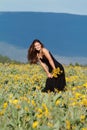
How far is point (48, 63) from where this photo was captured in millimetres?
14828

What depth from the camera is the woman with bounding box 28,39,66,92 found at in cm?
1419

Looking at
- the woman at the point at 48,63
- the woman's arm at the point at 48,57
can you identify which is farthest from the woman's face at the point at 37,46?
the woman's arm at the point at 48,57

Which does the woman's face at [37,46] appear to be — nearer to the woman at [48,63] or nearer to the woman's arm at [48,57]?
the woman at [48,63]

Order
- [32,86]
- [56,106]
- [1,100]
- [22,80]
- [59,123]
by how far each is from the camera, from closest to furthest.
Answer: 1. [59,123]
2. [56,106]
3. [1,100]
4. [32,86]
5. [22,80]

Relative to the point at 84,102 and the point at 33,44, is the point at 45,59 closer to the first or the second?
the point at 33,44

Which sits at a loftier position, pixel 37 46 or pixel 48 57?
pixel 37 46

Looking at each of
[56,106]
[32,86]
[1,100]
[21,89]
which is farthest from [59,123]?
[32,86]

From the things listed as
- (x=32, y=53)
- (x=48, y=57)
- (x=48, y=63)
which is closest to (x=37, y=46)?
(x=32, y=53)

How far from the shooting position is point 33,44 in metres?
14.2

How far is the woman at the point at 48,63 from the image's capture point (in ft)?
46.5

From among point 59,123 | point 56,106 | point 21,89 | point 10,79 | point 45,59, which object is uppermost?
point 59,123

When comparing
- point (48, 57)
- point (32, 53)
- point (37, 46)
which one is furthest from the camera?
point (48, 57)

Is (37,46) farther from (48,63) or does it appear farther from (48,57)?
(48,63)

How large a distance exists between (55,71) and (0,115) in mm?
6308
